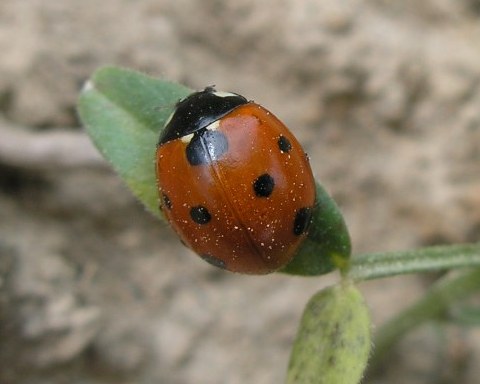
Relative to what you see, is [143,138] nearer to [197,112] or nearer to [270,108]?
[197,112]

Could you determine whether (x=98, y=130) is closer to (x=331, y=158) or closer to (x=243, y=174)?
(x=243, y=174)

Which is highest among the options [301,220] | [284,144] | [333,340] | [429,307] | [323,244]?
[284,144]

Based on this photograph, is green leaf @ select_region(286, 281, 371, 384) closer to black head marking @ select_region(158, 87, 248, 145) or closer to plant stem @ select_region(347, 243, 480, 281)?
plant stem @ select_region(347, 243, 480, 281)

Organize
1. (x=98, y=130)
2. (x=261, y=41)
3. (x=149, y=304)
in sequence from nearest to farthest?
(x=98, y=130) → (x=149, y=304) → (x=261, y=41)

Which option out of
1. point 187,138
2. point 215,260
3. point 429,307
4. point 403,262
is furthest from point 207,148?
point 429,307

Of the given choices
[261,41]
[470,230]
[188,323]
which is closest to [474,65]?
[470,230]

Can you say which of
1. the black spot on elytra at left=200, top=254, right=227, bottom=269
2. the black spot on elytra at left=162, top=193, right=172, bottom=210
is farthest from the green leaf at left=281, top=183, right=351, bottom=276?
the black spot on elytra at left=162, top=193, right=172, bottom=210
